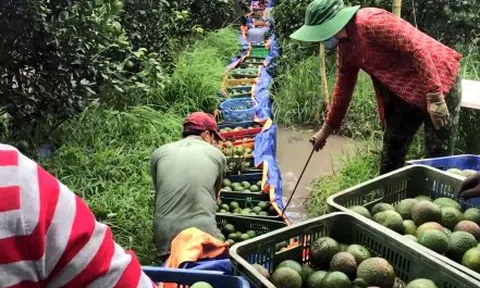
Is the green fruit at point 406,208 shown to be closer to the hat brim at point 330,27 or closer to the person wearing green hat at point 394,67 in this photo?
the person wearing green hat at point 394,67

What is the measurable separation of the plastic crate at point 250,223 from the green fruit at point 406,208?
4.98 ft

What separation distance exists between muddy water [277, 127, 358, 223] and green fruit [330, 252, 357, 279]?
8.61 feet

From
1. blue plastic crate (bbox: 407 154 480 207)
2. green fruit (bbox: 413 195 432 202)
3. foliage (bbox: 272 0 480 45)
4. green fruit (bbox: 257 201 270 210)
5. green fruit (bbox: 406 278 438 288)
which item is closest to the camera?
green fruit (bbox: 406 278 438 288)

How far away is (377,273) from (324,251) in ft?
0.83

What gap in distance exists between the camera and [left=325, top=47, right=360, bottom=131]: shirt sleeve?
3.92m

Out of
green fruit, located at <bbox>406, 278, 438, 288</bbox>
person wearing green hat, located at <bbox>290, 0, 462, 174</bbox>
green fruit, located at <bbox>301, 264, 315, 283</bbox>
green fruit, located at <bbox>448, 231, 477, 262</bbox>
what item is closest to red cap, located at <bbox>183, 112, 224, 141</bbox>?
person wearing green hat, located at <bbox>290, 0, 462, 174</bbox>

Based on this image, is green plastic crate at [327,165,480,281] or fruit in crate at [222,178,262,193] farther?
fruit in crate at [222,178,262,193]

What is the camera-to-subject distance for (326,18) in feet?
11.8

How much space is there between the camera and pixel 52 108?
427 centimetres

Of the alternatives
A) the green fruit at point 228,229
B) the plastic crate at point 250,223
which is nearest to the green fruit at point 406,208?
the plastic crate at point 250,223

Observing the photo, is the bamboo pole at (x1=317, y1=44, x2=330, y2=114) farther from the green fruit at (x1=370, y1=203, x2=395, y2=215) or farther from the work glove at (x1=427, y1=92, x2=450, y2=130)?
the green fruit at (x1=370, y1=203, x2=395, y2=215)

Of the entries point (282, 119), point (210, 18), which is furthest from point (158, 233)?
point (210, 18)

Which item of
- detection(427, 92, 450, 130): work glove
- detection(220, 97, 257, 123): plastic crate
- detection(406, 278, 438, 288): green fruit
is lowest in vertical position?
detection(220, 97, 257, 123): plastic crate

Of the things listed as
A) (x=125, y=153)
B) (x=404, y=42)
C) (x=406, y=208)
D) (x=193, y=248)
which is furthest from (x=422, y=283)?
(x=125, y=153)
